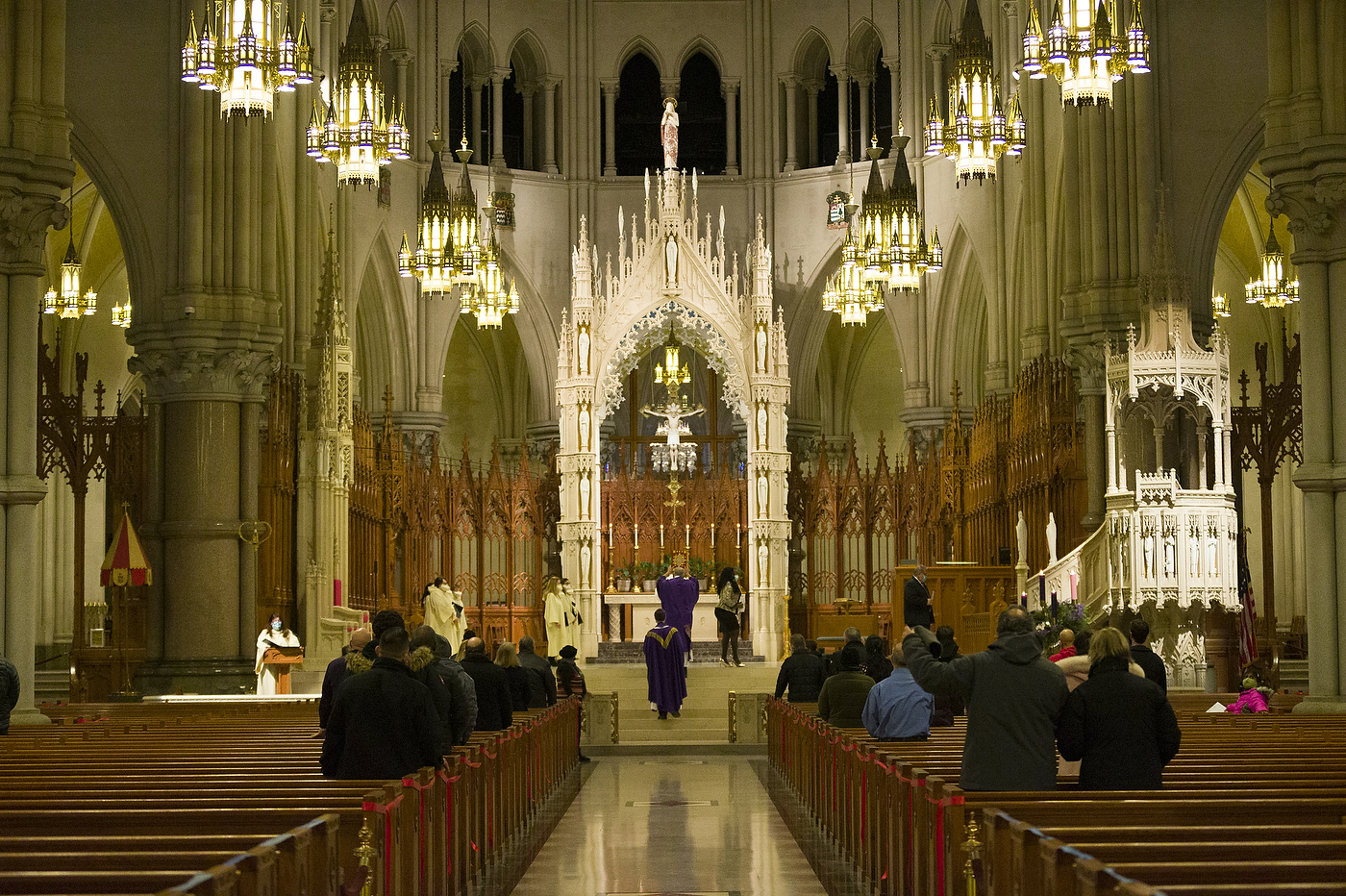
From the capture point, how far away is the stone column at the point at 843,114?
35.8m

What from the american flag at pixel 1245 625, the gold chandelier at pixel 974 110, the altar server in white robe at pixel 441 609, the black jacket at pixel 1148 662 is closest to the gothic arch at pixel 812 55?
the gold chandelier at pixel 974 110

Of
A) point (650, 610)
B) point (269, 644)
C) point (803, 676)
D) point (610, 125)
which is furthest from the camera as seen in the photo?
point (610, 125)

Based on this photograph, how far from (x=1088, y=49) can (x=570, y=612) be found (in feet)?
43.6

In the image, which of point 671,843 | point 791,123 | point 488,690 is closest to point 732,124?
point 791,123

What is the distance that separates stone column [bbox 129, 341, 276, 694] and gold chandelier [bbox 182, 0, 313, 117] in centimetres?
537

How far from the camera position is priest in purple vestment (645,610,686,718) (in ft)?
74.6

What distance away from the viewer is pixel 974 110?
68.0 feet

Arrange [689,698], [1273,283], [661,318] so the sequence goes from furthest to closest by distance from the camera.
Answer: [661,318] < [1273,283] < [689,698]

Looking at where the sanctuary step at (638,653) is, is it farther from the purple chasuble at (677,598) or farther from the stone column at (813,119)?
the stone column at (813,119)

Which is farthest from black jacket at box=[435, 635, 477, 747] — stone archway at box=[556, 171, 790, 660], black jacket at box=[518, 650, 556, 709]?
stone archway at box=[556, 171, 790, 660]

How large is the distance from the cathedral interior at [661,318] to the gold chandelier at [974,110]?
0.20 feet

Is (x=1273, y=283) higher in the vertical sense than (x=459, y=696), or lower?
higher

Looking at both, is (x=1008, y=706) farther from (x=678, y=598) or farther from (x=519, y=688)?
(x=678, y=598)

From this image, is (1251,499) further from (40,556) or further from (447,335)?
(40,556)
